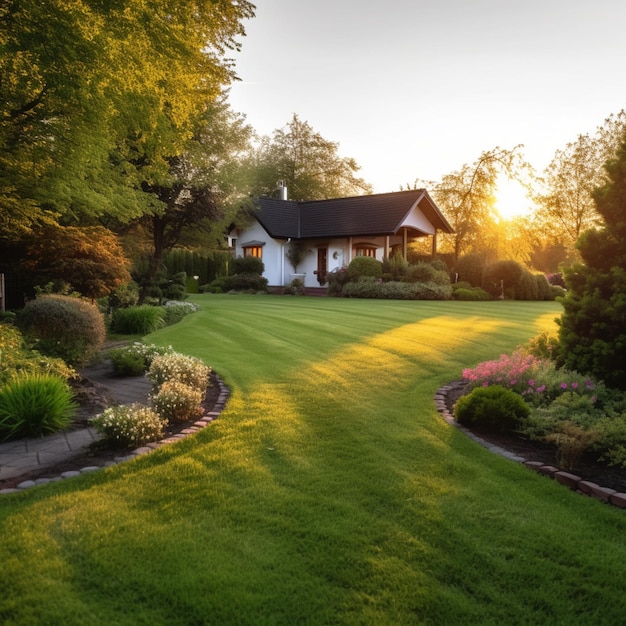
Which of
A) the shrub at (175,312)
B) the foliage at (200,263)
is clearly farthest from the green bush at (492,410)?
the foliage at (200,263)

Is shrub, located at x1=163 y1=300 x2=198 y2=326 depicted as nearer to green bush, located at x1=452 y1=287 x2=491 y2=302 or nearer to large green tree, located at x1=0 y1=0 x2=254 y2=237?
large green tree, located at x1=0 y1=0 x2=254 y2=237

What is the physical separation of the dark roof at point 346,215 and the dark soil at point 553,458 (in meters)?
25.3

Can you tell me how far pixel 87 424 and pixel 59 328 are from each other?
334cm

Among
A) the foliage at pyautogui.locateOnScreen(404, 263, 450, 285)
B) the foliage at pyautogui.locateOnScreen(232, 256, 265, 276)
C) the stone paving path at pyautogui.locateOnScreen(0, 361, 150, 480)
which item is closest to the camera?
the stone paving path at pyautogui.locateOnScreen(0, 361, 150, 480)

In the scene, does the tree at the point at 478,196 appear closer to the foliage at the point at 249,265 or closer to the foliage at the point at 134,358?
the foliage at the point at 249,265

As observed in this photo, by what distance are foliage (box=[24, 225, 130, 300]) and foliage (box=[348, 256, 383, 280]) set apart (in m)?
16.6

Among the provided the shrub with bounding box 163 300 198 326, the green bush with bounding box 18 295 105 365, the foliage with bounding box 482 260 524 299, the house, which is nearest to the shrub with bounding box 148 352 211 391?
the green bush with bounding box 18 295 105 365

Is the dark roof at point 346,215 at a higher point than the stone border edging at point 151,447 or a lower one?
higher

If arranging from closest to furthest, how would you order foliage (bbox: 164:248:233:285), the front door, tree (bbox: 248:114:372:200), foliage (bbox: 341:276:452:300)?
foliage (bbox: 341:276:452:300), the front door, foliage (bbox: 164:248:233:285), tree (bbox: 248:114:372:200)

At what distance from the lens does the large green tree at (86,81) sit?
18.6 feet

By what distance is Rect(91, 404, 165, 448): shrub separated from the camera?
4.64 meters

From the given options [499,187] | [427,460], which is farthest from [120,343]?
[499,187]

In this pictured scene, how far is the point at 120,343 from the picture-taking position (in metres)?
10.6

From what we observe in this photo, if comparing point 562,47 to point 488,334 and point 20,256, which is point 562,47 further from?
point 20,256
